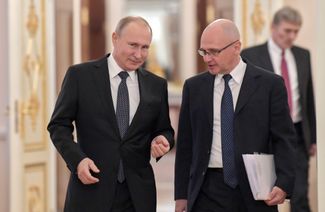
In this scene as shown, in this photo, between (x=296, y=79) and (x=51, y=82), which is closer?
(x=296, y=79)

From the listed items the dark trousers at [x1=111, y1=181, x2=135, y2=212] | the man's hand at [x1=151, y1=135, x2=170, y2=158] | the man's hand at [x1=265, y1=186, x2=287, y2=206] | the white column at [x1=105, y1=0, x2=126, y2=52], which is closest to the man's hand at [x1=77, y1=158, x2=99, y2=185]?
the dark trousers at [x1=111, y1=181, x2=135, y2=212]

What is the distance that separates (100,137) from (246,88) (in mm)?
775

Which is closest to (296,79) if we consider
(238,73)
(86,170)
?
(238,73)

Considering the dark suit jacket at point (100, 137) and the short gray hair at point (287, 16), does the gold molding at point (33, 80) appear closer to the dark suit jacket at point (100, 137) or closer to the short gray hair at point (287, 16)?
the short gray hair at point (287, 16)

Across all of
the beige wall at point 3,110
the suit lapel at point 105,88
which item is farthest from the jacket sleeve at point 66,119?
the beige wall at point 3,110

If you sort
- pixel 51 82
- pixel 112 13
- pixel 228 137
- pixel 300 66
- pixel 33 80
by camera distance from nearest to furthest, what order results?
pixel 228 137
pixel 300 66
pixel 33 80
pixel 51 82
pixel 112 13

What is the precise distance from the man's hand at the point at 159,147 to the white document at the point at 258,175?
0.40m

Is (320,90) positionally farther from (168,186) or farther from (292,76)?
(168,186)

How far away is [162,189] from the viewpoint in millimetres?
10914

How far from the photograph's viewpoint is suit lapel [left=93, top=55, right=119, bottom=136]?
13.0ft

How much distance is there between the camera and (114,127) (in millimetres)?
3955

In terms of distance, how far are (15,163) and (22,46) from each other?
102 cm

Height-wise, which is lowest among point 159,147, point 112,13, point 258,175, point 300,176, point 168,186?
point 168,186

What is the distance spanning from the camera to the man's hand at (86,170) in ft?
12.4
